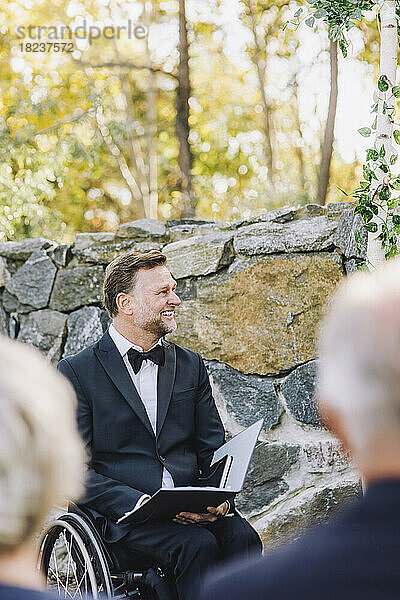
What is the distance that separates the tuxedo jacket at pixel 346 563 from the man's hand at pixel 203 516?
1.39m

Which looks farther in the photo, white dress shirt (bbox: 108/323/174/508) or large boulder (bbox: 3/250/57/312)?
large boulder (bbox: 3/250/57/312)

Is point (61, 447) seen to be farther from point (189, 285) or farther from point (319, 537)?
point (189, 285)

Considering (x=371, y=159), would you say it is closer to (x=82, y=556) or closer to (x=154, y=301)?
(x=154, y=301)

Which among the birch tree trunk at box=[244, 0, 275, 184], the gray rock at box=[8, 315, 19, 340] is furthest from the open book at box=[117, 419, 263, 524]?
the birch tree trunk at box=[244, 0, 275, 184]

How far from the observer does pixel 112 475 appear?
2.38m

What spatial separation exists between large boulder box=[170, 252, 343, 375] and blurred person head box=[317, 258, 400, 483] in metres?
2.20

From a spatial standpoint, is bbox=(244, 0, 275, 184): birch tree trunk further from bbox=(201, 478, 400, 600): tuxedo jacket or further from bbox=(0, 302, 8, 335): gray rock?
bbox=(201, 478, 400, 600): tuxedo jacket

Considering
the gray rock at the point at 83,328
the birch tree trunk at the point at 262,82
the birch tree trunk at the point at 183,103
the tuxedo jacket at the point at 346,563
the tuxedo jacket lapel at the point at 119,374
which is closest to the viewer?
the tuxedo jacket at the point at 346,563

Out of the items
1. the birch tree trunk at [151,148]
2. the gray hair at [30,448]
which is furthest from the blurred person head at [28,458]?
the birch tree trunk at [151,148]

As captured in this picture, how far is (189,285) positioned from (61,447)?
7.78 feet

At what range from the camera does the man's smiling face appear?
2.60 metres

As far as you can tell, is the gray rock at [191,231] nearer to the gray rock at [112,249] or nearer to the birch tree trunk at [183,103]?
the gray rock at [112,249]

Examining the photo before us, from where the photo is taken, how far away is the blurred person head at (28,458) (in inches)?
34.4

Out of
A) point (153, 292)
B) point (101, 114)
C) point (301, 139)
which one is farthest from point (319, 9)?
point (301, 139)
